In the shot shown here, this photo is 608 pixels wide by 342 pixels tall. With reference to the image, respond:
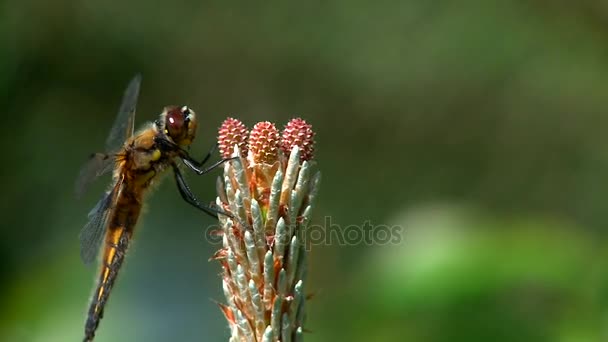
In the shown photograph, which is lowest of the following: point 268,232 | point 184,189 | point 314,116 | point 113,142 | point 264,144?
point 268,232

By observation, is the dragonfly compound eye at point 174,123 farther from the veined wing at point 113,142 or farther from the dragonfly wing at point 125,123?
the dragonfly wing at point 125,123

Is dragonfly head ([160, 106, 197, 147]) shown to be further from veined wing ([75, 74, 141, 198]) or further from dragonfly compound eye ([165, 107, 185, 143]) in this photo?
veined wing ([75, 74, 141, 198])

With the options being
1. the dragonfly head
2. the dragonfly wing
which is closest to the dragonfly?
the dragonfly head

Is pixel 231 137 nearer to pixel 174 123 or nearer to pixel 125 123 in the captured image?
pixel 174 123

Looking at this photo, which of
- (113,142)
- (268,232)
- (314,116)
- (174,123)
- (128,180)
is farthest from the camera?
(314,116)

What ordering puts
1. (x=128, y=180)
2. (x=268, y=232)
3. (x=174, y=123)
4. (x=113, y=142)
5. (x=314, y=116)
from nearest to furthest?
(x=268, y=232), (x=174, y=123), (x=128, y=180), (x=113, y=142), (x=314, y=116)

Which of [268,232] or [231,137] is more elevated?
[231,137]

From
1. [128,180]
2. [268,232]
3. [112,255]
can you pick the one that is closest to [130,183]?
[128,180]
